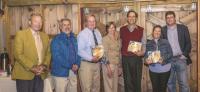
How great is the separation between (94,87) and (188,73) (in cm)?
176

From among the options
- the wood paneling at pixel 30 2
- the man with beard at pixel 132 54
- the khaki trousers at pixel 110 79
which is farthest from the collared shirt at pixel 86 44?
the wood paneling at pixel 30 2

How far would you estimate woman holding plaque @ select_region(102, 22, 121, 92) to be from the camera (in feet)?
16.9

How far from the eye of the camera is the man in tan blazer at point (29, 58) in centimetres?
411

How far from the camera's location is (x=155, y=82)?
504 centimetres

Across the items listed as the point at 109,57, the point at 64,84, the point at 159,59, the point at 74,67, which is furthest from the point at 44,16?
the point at 159,59

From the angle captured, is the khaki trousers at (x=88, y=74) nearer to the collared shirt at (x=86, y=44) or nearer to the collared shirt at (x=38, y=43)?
the collared shirt at (x=86, y=44)

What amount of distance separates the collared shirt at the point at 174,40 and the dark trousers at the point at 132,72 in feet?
1.77

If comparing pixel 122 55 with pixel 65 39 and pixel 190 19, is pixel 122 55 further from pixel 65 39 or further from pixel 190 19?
pixel 190 19

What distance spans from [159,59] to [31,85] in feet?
6.35

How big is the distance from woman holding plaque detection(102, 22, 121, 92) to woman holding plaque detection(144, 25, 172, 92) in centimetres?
50

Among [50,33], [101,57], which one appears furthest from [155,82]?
[50,33]

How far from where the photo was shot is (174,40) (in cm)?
511

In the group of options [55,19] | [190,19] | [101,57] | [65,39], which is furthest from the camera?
[55,19]

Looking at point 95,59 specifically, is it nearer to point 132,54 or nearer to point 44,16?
point 132,54
